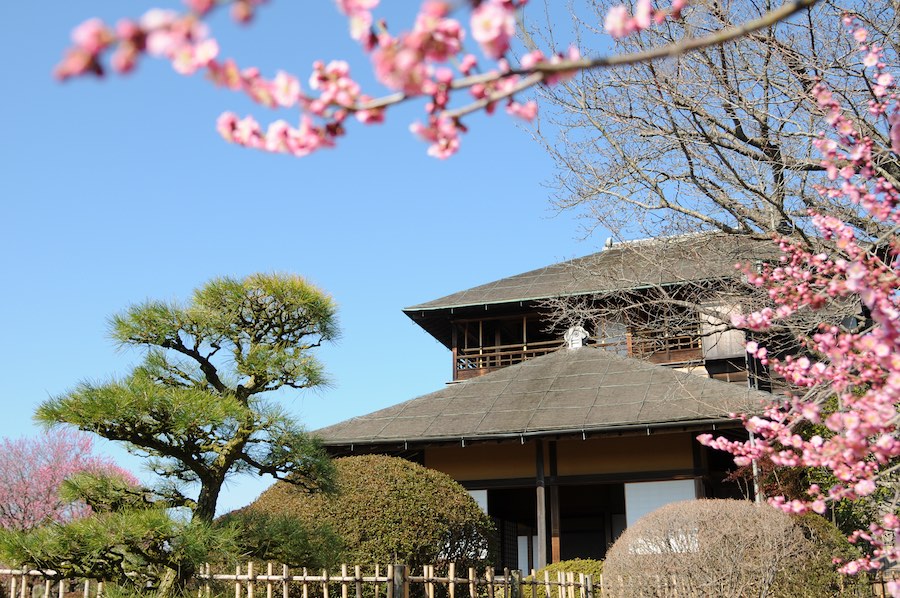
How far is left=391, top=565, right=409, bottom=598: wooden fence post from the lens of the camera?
7406 mm

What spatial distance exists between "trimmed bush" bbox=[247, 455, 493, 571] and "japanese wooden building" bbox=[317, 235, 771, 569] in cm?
326

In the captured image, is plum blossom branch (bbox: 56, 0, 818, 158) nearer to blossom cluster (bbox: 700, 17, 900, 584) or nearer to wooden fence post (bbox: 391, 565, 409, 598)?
blossom cluster (bbox: 700, 17, 900, 584)

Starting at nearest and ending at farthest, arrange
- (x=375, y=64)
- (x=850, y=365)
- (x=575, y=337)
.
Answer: (x=375, y=64)
(x=850, y=365)
(x=575, y=337)

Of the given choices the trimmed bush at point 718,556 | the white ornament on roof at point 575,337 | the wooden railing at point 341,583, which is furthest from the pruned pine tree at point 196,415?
the white ornament on roof at point 575,337

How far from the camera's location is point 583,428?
13883 millimetres

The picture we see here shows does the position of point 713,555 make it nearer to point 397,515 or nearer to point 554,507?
point 397,515

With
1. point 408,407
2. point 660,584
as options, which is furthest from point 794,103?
point 408,407

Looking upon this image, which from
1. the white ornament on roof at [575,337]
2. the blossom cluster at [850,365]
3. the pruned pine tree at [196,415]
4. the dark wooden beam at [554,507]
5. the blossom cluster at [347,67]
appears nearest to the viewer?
the blossom cluster at [347,67]

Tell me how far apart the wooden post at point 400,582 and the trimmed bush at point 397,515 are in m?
2.70

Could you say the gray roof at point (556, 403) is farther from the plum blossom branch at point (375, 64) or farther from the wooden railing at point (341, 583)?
the plum blossom branch at point (375, 64)

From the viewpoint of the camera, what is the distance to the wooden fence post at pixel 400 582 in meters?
7.41

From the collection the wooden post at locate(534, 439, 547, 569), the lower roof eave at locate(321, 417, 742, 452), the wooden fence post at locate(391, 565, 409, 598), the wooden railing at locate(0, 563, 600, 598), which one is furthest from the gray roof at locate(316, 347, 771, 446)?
the wooden fence post at locate(391, 565, 409, 598)

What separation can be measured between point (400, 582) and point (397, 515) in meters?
3.14

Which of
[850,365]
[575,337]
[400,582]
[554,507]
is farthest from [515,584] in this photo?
[575,337]
